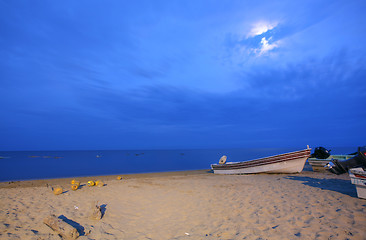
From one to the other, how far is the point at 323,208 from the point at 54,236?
791 centimetres

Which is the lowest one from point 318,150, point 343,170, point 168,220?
point 168,220

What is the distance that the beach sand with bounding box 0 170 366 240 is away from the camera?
192 inches

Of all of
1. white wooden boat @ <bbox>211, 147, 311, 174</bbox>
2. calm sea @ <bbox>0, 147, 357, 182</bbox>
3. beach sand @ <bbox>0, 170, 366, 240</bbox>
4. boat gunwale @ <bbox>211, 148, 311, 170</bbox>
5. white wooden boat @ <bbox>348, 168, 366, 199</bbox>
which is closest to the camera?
beach sand @ <bbox>0, 170, 366, 240</bbox>

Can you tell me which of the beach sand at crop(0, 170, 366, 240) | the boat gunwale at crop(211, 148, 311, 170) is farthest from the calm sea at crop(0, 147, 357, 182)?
the beach sand at crop(0, 170, 366, 240)

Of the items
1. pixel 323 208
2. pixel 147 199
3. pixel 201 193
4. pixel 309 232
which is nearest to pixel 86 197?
pixel 147 199

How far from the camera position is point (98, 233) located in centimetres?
512

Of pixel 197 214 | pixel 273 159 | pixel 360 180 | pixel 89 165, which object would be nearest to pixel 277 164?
pixel 273 159

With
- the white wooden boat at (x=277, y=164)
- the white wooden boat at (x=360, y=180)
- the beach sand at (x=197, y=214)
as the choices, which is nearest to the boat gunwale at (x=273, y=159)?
the white wooden boat at (x=277, y=164)

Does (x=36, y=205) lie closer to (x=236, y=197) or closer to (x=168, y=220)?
(x=168, y=220)

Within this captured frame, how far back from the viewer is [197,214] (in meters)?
6.62

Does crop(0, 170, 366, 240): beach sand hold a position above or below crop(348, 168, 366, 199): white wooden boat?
below

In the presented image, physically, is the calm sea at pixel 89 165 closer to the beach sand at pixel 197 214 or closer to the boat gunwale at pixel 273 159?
Answer: the boat gunwale at pixel 273 159

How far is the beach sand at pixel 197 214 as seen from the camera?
4.87 metres

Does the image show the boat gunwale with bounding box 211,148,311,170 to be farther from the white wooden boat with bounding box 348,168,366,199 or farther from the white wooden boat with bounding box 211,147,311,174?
the white wooden boat with bounding box 348,168,366,199
